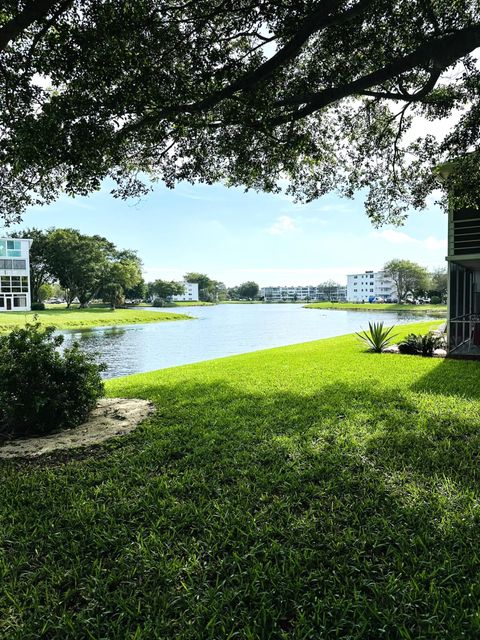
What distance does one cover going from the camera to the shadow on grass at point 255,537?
70.1 inches

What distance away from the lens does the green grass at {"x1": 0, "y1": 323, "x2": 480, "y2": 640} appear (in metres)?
1.78

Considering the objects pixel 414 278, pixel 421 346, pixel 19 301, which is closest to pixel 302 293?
pixel 414 278

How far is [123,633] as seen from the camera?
1716mm

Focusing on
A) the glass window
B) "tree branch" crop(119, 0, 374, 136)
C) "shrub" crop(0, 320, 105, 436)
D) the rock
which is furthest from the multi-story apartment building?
"shrub" crop(0, 320, 105, 436)

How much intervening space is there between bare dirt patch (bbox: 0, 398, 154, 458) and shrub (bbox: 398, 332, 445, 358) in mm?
7703

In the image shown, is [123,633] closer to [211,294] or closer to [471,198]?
[471,198]

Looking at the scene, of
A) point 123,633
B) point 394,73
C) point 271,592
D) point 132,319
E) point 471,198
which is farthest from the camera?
point 132,319

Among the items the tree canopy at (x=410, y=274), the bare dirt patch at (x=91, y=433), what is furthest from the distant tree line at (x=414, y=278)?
the bare dirt patch at (x=91, y=433)

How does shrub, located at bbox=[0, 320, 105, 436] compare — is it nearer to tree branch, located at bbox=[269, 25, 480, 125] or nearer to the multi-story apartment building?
tree branch, located at bbox=[269, 25, 480, 125]

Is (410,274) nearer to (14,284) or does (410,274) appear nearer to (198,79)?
(14,284)

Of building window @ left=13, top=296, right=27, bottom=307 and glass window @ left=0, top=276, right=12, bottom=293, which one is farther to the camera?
building window @ left=13, top=296, right=27, bottom=307

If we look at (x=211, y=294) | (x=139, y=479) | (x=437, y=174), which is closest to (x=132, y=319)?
(x=437, y=174)

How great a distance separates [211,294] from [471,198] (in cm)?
12180

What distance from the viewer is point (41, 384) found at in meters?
4.37
